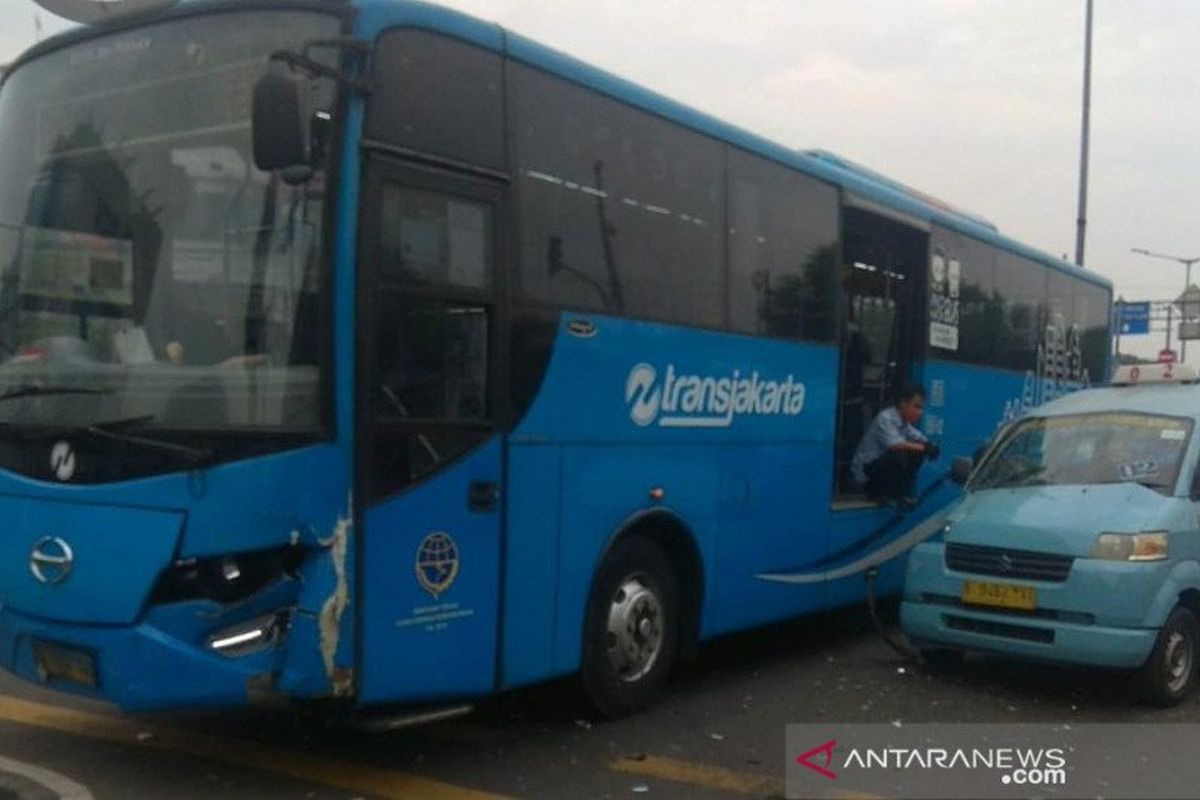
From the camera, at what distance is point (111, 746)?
6887 millimetres

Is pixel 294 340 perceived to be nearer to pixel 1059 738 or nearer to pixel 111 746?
pixel 111 746

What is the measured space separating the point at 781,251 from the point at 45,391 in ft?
16.8

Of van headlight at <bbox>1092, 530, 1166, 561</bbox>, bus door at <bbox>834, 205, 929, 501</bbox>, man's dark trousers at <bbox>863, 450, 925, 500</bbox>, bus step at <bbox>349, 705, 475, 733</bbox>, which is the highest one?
bus door at <bbox>834, 205, 929, 501</bbox>

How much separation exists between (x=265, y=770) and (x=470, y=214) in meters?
3.03

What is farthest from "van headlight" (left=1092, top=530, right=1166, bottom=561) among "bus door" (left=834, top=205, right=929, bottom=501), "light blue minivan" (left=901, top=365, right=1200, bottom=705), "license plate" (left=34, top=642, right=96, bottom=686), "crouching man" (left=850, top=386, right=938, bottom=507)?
"license plate" (left=34, top=642, right=96, bottom=686)

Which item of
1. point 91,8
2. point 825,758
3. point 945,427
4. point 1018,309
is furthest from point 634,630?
point 1018,309

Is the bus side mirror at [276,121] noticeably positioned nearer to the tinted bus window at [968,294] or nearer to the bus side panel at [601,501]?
the bus side panel at [601,501]

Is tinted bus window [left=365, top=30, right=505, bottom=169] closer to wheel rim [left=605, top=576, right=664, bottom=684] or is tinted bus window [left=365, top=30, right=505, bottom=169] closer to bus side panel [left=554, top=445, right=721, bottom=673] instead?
bus side panel [left=554, top=445, right=721, bottom=673]

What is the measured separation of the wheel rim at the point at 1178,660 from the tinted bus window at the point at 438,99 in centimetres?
526

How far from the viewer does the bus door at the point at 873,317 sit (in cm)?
1019

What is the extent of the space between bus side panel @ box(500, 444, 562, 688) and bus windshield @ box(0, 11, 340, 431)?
1362 mm

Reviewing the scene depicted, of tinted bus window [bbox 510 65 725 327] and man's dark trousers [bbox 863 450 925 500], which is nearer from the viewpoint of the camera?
tinted bus window [bbox 510 65 725 327]

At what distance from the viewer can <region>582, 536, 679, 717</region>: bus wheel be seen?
7234mm

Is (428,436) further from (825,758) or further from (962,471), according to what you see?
(962,471)
